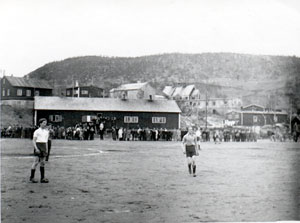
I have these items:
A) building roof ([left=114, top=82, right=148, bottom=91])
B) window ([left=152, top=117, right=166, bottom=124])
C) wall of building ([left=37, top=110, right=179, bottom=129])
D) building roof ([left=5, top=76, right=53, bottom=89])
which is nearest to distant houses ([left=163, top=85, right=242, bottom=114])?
wall of building ([left=37, top=110, right=179, bottom=129])

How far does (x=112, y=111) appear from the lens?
80.6 feet

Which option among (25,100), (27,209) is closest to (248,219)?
(27,209)

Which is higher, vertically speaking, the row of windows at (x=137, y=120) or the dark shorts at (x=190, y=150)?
the row of windows at (x=137, y=120)

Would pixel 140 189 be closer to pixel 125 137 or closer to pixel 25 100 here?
pixel 25 100

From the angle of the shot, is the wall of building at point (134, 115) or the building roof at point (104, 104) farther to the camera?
the wall of building at point (134, 115)

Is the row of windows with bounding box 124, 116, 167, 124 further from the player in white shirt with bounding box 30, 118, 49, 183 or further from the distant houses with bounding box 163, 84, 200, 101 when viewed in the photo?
the player in white shirt with bounding box 30, 118, 49, 183

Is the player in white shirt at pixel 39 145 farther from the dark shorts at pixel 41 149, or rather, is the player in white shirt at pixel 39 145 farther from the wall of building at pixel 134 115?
the wall of building at pixel 134 115

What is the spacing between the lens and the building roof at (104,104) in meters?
20.6

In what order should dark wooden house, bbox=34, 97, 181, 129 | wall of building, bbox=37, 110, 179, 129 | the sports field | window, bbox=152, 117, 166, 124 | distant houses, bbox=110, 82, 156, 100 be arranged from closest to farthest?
the sports field
distant houses, bbox=110, 82, 156, 100
dark wooden house, bbox=34, 97, 181, 129
wall of building, bbox=37, 110, 179, 129
window, bbox=152, 117, 166, 124

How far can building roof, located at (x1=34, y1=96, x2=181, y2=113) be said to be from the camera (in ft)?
67.6

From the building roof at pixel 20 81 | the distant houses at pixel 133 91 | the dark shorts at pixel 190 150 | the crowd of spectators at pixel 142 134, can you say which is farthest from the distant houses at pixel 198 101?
the dark shorts at pixel 190 150

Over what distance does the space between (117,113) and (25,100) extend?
6.51 m

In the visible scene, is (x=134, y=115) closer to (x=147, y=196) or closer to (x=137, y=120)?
(x=137, y=120)

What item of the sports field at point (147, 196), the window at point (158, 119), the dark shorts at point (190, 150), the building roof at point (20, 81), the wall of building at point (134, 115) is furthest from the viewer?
the window at point (158, 119)
